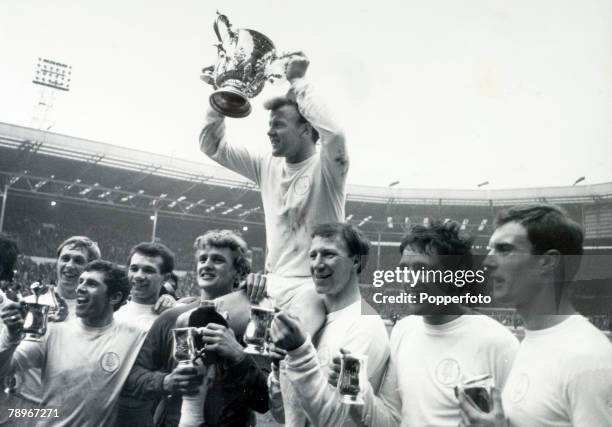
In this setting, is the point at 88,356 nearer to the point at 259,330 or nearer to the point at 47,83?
the point at 259,330

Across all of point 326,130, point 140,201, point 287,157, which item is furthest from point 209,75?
point 140,201

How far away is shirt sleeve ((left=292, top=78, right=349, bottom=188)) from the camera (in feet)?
7.49

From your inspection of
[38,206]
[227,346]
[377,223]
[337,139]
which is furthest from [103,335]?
[38,206]

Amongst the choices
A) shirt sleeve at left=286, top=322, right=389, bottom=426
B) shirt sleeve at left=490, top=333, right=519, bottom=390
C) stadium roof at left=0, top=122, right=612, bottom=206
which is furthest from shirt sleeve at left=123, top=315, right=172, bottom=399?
stadium roof at left=0, top=122, right=612, bottom=206

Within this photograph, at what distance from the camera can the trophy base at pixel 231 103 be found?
261 cm

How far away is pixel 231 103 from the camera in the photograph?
8.67 ft

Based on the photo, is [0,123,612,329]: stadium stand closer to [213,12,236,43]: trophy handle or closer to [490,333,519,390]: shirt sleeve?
[213,12,236,43]: trophy handle

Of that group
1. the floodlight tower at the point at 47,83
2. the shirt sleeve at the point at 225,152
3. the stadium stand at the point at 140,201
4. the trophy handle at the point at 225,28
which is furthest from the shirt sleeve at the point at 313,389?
the stadium stand at the point at 140,201

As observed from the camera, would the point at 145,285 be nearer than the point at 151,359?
No

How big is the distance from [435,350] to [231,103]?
1478 millimetres

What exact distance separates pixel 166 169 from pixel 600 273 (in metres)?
13.5

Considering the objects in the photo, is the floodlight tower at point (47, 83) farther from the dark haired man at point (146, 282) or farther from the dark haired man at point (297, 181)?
the dark haired man at point (297, 181)

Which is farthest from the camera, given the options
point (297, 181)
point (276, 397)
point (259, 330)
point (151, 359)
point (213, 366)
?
point (151, 359)

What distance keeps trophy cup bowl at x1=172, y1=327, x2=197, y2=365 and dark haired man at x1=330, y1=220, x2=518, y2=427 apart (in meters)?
0.67
